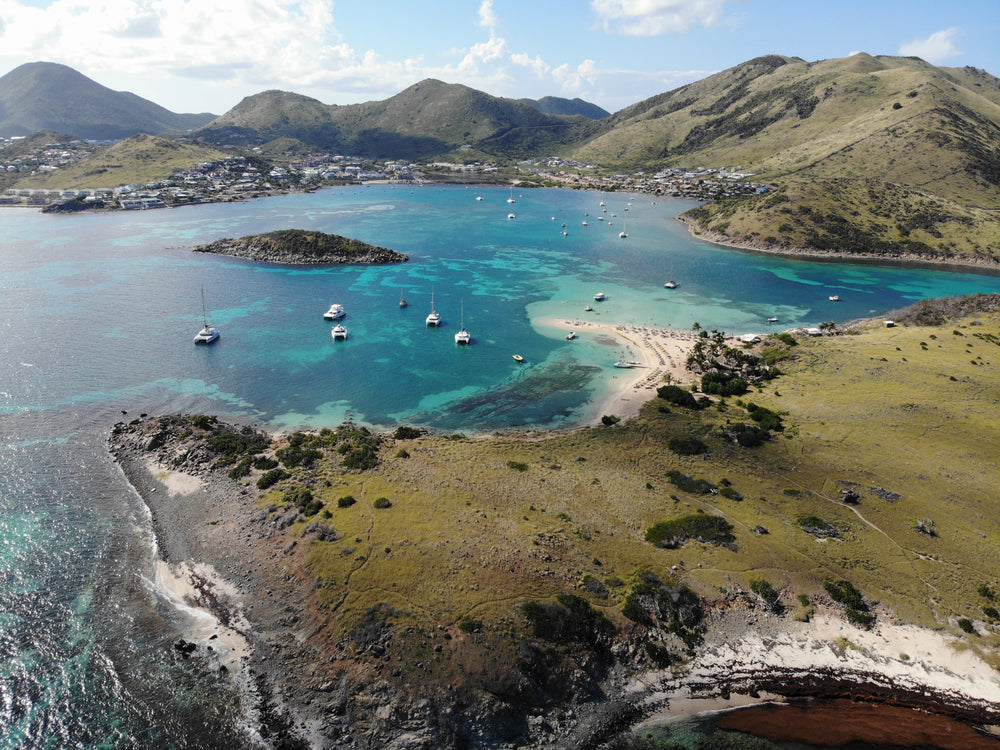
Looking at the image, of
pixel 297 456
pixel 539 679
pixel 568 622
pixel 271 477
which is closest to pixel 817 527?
pixel 568 622

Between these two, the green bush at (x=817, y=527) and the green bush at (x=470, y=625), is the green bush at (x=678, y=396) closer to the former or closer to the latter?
the green bush at (x=817, y=527)

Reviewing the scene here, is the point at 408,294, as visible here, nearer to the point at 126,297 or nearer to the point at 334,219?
the point at 126,297

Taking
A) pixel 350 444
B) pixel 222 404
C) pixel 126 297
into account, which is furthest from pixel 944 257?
pixel 126 297

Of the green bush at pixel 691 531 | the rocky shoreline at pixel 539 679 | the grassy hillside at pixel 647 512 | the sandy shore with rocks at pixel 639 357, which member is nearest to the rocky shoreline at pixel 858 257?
the sandy shore with rocks at pixel 639 357

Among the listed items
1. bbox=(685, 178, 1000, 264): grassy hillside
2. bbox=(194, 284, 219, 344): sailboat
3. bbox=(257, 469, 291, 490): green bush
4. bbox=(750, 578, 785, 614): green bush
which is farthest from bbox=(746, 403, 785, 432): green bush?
bbox=(685, 178, 1000, 264): grassy hillside

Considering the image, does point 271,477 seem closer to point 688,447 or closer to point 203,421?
point 203,421

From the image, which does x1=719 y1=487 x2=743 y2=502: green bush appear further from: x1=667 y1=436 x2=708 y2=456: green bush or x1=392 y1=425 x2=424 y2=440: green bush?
x1=392 y1=425 x2=424 y2=440: green bush
